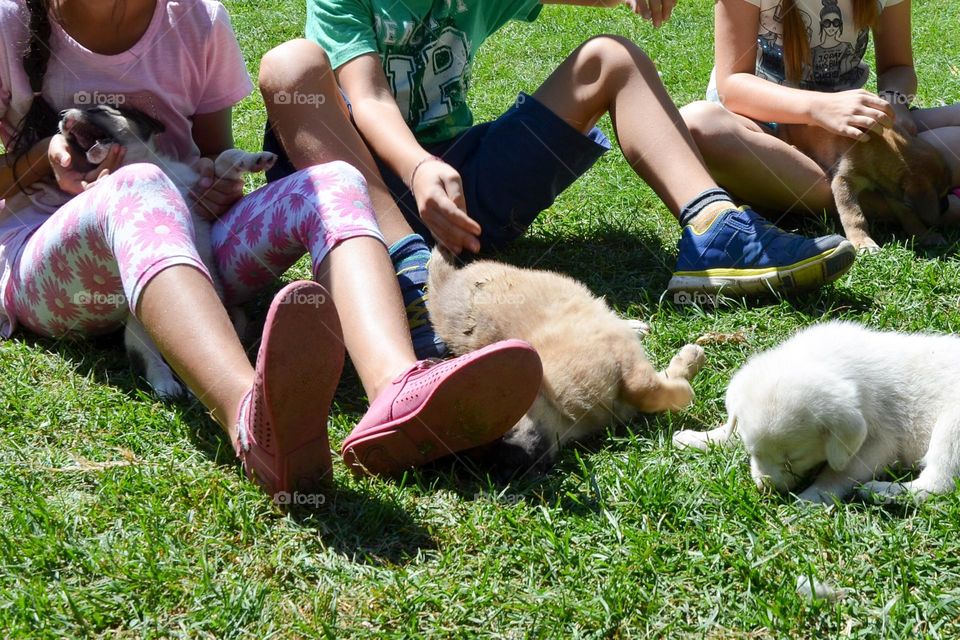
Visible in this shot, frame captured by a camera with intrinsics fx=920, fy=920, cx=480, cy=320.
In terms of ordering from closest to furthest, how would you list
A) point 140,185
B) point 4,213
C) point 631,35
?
point 140,185
point 4,213
point 631,35

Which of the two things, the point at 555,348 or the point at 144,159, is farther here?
the point at 144,159

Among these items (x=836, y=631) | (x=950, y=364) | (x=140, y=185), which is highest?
(x=140, y=185)

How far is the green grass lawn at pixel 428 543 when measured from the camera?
1.91 meters

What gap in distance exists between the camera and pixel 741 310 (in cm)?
325

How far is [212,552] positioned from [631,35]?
710 centimetres

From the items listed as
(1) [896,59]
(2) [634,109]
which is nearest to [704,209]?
(2) [634,109]

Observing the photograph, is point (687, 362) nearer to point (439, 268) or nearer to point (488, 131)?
point (439, 268)

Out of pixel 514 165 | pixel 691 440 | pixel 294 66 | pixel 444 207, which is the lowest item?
pixel 691 440

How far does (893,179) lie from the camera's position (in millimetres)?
3840

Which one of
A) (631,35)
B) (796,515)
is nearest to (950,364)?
(796,515)

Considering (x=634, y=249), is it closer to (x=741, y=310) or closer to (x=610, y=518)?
(x=741, y=310)

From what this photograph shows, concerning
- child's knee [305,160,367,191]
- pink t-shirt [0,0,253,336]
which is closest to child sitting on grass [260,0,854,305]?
child's knee [305,160,367,191]

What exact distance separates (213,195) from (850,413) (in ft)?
7.03

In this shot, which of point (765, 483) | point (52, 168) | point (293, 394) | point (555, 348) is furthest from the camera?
point (52, 168)
